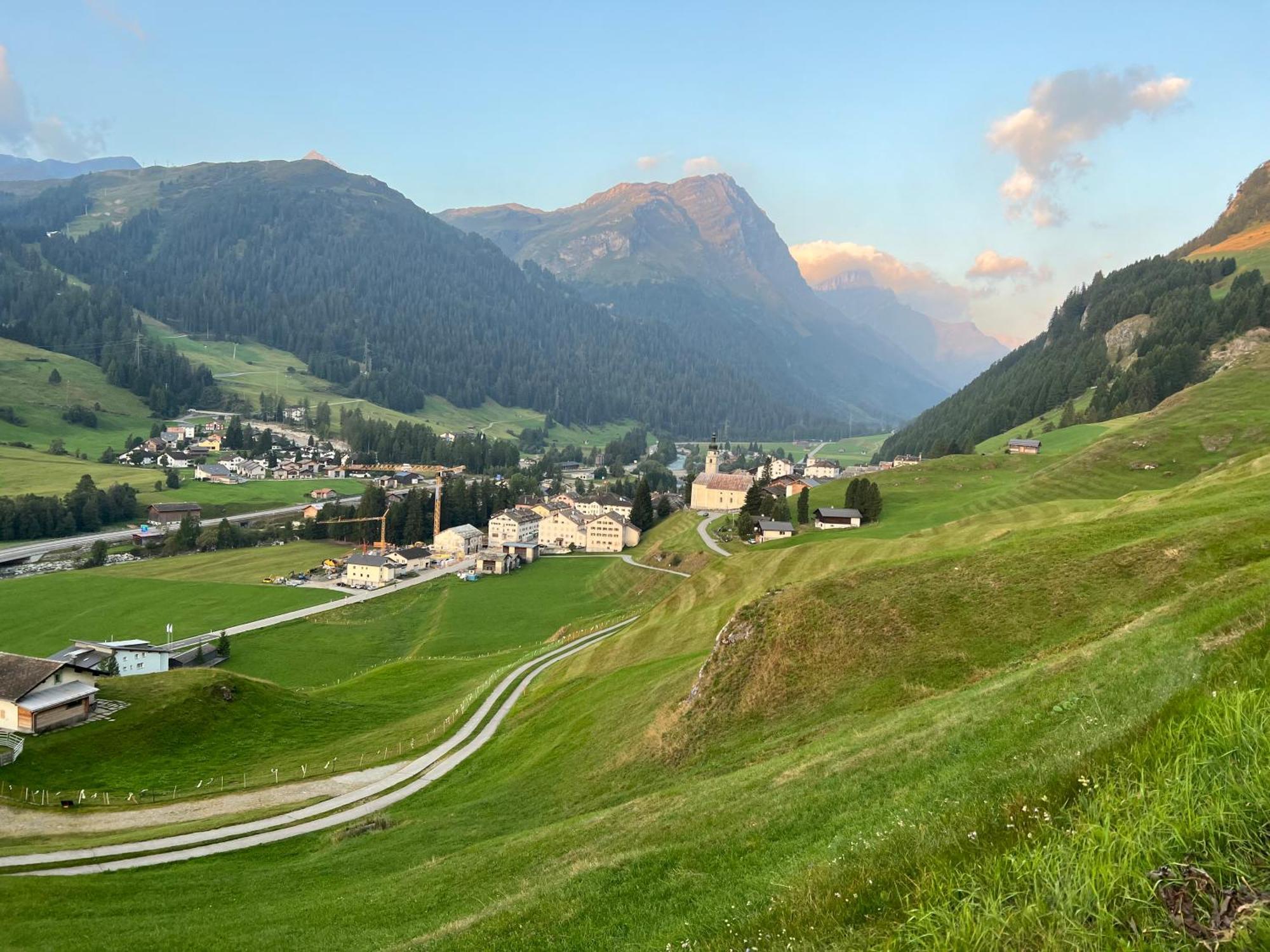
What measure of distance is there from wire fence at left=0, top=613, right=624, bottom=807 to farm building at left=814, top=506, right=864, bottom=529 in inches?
3221

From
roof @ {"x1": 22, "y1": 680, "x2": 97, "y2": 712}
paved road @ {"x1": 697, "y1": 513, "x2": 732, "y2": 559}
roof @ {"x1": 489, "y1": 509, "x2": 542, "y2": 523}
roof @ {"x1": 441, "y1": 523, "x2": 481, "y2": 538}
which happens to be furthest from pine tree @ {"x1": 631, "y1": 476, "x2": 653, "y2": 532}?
roof @ {"x1": 22, "y1": 680, "x2": 97, "y2": 712}

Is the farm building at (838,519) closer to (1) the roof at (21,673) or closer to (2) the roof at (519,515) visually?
(2) the roof at (519,515)

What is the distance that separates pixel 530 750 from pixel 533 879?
78.9 feet

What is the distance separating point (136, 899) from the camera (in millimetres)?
27219

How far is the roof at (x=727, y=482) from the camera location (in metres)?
183

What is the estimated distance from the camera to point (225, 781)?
4588cm

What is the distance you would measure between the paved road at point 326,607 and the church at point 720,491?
6144 centimetres

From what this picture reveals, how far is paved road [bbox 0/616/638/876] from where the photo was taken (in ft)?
105

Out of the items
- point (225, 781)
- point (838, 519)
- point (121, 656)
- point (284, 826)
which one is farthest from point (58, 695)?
point (838, 519)

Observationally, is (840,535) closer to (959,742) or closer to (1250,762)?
(959,742)

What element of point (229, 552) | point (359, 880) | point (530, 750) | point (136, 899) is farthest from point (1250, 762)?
point (229, 552)

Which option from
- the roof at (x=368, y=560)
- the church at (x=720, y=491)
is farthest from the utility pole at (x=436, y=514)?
the church at (x=720, y=491)

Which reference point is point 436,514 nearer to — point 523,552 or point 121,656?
point 523,552

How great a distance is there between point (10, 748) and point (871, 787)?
55.3m
